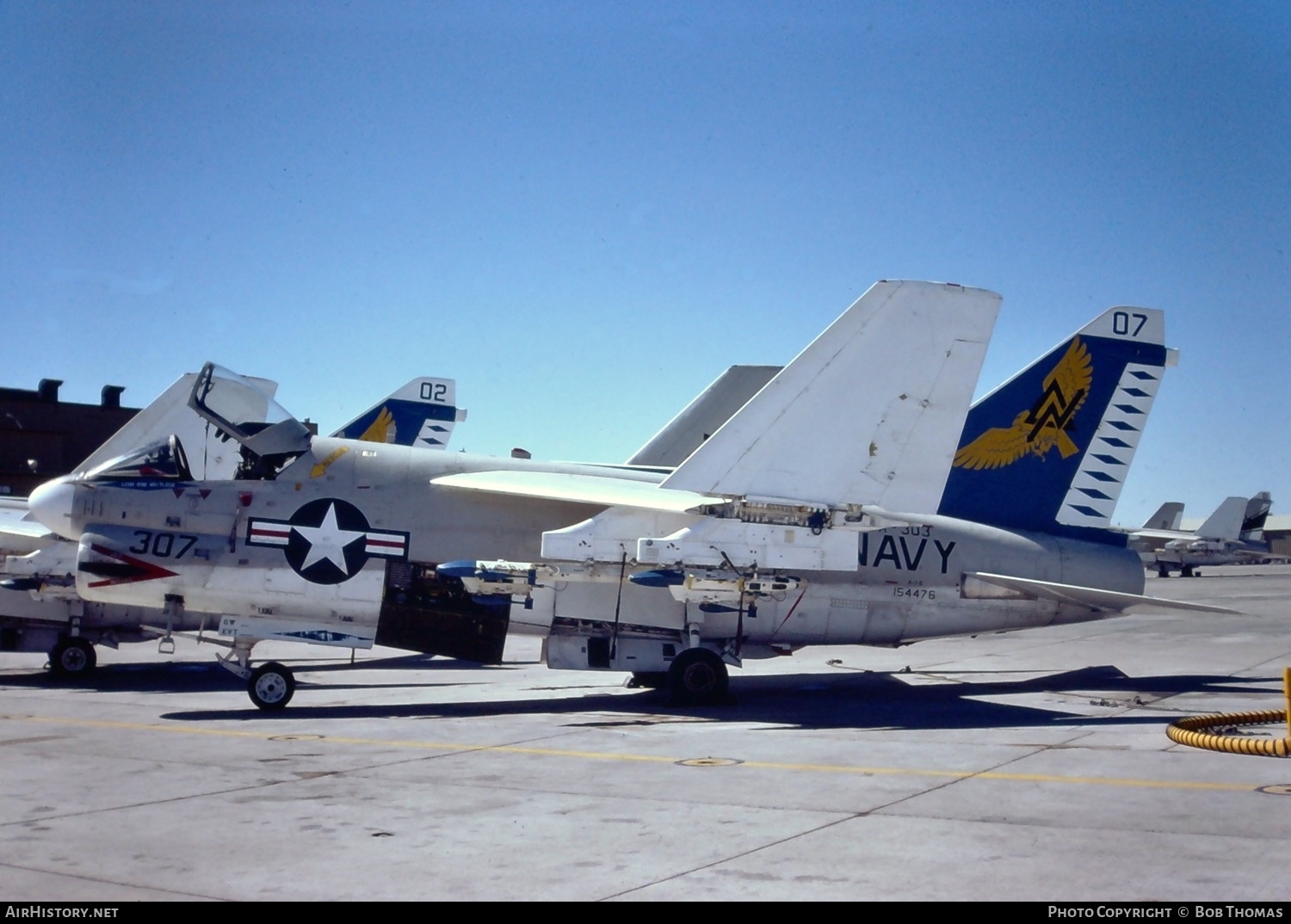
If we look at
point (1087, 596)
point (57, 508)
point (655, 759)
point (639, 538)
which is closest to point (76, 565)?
point (57, 508)

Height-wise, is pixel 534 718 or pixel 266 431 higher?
pixel 266 431

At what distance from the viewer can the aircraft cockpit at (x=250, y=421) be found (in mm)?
14109

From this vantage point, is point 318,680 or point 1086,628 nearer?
point 318,680

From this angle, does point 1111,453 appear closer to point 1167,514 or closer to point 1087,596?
point 1087,596

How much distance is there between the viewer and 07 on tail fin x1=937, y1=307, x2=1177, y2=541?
1672 cm

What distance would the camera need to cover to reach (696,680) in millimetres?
14422

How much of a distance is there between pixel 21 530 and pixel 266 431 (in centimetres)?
777

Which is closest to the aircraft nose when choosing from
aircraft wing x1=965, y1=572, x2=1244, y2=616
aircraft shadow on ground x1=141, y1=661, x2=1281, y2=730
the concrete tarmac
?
the concrete tarmac

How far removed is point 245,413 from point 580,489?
4.33 metres

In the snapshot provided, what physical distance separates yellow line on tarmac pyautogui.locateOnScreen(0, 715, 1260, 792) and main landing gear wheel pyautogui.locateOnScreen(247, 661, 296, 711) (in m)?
1.19

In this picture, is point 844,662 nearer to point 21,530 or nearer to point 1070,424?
point 1070,424

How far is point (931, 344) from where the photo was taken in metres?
13.4

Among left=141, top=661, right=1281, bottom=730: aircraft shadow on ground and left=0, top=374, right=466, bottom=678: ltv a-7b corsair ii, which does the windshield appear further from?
left=141, top=661, right=1281, bottom=730: aircraft shadow on ground
